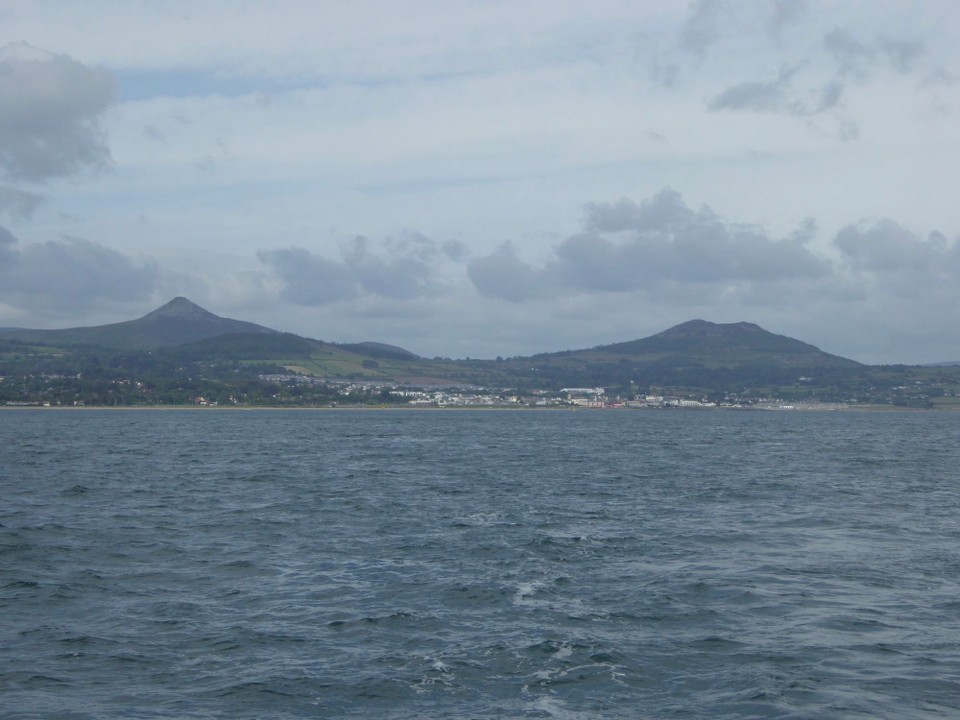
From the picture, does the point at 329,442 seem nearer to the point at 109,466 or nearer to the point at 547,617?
the point at 109,466

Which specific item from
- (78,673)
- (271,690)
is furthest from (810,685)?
(78,673)

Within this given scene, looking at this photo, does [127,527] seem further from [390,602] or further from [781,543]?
[781,543]

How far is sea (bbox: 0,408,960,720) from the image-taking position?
60.5ft

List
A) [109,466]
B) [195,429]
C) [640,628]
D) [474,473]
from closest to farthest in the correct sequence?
[640,628]
[474,473]
[109,466]
[195,429]

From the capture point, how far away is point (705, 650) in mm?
21266

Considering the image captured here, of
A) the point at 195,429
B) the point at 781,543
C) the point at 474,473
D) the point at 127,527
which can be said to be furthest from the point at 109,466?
the point at 195,429

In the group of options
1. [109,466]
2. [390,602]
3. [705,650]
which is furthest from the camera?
[109,466]

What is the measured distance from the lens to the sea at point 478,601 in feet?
60.5

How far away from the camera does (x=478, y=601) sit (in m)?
25.4

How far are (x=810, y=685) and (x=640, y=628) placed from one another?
469cm

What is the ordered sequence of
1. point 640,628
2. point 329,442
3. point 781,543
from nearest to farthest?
1. point 640,628
2. point 781,543
3. point 329,442

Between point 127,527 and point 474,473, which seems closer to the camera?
point 127,527

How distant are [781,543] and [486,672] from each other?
17.9 m

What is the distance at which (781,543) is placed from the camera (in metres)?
34.4
